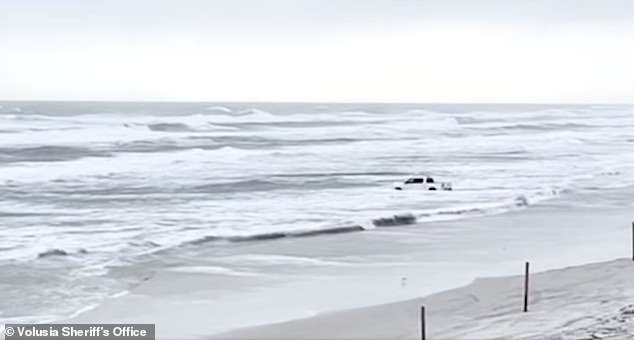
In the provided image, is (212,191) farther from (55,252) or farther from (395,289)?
(395,289)

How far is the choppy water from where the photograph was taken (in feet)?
44.6

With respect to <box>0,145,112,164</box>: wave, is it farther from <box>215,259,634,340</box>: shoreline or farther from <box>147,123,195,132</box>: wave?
<box>215,259,634,340</box>: shoreline

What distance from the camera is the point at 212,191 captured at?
25.1 meters

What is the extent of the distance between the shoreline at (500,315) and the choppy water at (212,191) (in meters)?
3.12

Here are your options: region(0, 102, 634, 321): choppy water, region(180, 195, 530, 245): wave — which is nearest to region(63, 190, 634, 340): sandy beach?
region(180, 195, 530, 245): wave

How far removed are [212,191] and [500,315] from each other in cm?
1622

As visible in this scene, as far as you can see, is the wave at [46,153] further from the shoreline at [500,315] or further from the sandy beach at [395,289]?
the shoreline at [500,315]

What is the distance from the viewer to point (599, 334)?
7977mm

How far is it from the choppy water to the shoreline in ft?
10.2

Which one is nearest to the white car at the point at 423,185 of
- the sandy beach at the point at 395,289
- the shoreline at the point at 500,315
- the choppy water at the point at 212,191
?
the choppy water at the point at 212,191

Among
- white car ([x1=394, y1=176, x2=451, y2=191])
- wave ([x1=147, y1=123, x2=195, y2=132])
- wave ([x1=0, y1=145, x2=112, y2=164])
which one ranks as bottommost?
white car ([x1=394, y1=176, x2=451, y2=191])

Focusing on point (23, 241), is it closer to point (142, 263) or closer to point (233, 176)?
point (142, 263)

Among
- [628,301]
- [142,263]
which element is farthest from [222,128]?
[628,301]

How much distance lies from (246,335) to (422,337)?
83.2 inches
